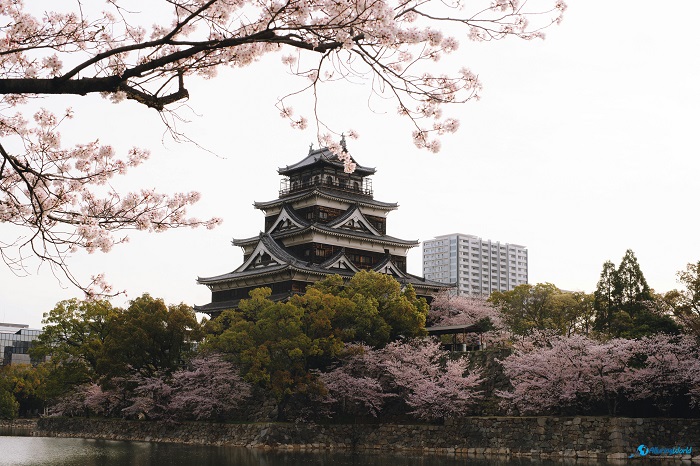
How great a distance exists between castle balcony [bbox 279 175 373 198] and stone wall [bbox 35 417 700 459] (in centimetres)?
1849

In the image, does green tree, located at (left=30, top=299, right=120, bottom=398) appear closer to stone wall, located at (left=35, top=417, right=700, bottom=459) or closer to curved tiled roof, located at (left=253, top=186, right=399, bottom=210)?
stone wall, located at (left=35, top=417, right=700, bottom=459)

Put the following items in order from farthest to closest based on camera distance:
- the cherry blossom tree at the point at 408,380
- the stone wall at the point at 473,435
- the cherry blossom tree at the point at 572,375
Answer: the cherry blossom tree at the point at 408,380 < the cherry blossom tree at the point at 572,375 < the stone wall at the point at 473,435

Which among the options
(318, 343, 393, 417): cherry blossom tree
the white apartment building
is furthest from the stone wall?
the white apartment building

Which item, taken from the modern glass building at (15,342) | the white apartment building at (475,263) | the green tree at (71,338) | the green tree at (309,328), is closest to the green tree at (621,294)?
the green tree at (309,328)

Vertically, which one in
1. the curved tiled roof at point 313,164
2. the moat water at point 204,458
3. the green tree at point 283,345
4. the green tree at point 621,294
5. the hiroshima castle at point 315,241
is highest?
the curved tiled roof at point 313,164

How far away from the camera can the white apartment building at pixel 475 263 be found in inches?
5044

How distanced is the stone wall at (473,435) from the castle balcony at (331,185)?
60.7 feet

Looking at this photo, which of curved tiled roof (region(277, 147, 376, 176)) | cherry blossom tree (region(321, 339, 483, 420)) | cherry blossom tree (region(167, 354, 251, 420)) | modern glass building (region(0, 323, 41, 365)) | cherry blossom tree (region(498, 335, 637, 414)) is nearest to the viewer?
cherry blossom tree (region(498, 335, 637, 414))

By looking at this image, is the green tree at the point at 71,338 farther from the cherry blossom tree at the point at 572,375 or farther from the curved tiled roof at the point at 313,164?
the cherry blossom tree at the point at 572,375

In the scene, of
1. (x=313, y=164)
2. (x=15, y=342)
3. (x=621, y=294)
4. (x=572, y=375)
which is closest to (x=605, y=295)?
(x=621, y=294)

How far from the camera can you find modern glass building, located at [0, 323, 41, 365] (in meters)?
90.5

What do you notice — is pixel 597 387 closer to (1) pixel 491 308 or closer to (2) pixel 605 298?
(2) pixel 605 298

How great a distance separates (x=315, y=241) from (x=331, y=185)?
552 cm

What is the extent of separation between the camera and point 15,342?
95.3 meters
